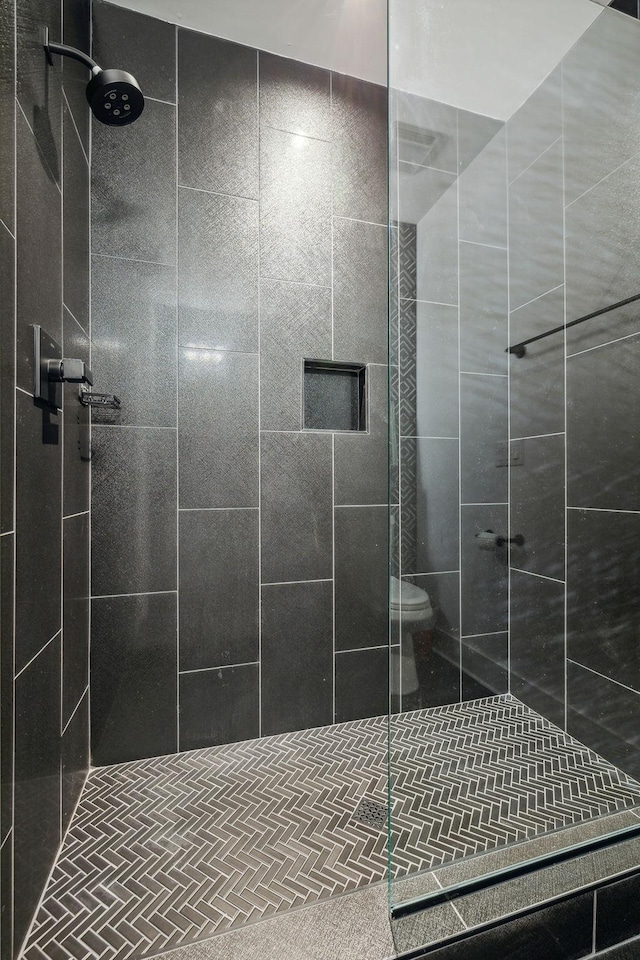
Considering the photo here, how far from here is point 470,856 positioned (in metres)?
0.90

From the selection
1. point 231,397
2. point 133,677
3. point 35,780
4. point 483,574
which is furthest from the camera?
point 231,397

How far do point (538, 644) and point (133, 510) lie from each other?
1.31 metres

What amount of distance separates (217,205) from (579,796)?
2041mm

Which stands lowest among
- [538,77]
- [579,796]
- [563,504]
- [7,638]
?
[579,796]

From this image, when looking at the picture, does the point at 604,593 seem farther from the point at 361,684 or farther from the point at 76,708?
the point at 76,708

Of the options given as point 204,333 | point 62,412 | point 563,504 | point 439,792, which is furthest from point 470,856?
point 204,333

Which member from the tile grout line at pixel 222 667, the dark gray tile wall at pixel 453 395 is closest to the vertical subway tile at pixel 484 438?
the dark gray tile wall at pixel 453 395

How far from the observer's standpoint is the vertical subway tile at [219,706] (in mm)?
1571

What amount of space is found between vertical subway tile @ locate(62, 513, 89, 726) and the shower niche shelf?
0.86m

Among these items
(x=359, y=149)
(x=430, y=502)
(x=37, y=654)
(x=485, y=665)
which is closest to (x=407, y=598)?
(x=430, y=502)

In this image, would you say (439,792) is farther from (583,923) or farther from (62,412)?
(62,412)

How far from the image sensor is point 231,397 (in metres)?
1.62

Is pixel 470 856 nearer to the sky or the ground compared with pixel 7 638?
nearer to the ground

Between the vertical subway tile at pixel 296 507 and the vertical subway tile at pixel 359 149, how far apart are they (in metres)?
0.92
